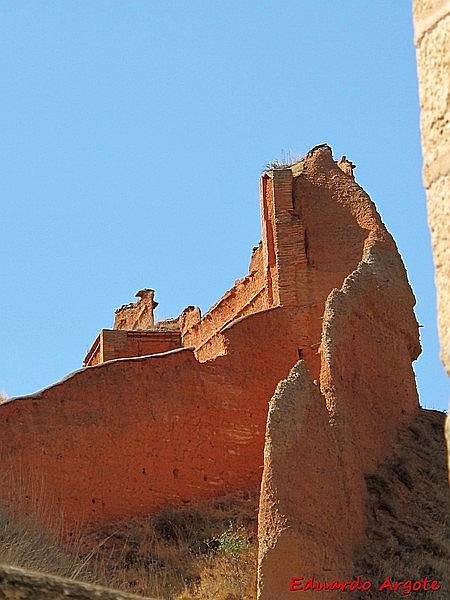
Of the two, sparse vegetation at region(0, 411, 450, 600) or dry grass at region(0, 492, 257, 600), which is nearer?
sparse vegetation at region(0, 411, 450, 600)

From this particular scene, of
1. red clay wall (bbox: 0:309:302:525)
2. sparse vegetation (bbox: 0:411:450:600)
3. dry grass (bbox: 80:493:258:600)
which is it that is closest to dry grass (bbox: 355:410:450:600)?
sparse vegetation (bbox: 0:411:450:600)

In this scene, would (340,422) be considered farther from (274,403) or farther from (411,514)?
(411,514)

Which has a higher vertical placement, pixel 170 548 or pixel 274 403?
pixel 274 403

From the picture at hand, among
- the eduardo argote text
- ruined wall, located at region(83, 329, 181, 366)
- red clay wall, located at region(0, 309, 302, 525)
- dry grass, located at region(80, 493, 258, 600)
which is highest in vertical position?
ruined wall, located at region(83, 329, 181, 366)

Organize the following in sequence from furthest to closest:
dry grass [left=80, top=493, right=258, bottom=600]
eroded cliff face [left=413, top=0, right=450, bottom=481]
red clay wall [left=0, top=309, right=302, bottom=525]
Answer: red clay wall [left=0, top=309, right=302, bottom=525], dry grass [left=80, top=493, right=258, bottom=600], eroded cliff face [left=413, top=0, right=450, bottom=481]

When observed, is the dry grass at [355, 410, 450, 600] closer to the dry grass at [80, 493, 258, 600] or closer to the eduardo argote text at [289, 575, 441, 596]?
the eduardo argote text at [289, 575, 441, 596]

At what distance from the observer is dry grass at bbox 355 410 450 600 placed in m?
16.1

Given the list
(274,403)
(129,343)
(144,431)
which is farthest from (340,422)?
(129,343)

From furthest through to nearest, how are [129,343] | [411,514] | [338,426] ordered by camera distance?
1. [129,343]
2. [411,514]
3. [338,426]

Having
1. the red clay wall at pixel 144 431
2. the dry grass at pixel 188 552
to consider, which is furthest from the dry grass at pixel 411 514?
the red clay wall at pixel 144 431

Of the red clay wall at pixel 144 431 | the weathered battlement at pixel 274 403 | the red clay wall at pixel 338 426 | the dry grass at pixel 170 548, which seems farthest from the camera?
the red clay wall at pixel 144 431

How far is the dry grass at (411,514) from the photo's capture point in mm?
16141

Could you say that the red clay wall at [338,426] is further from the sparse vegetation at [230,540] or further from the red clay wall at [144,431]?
the red clay wall at [144,431]

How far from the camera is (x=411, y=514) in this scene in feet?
57.5
